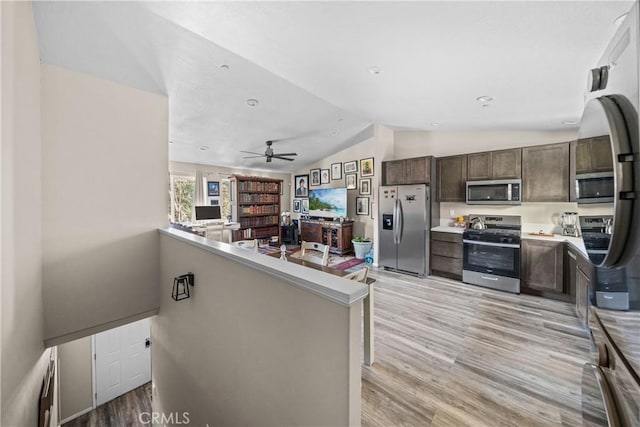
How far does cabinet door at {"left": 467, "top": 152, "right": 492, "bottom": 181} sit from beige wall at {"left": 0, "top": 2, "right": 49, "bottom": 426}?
16.4ft

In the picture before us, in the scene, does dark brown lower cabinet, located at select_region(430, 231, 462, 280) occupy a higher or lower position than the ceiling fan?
lower

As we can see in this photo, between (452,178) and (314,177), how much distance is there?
4.12 meters

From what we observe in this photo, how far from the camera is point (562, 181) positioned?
344 centimetres

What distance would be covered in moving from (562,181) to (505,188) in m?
0.64

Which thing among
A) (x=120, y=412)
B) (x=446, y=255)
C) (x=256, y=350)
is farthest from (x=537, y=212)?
(x=120, y=412)

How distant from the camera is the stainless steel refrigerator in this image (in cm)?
442

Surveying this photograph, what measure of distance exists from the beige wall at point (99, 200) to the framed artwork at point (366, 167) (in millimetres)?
4413

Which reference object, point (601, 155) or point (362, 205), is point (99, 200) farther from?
point (362, 205)

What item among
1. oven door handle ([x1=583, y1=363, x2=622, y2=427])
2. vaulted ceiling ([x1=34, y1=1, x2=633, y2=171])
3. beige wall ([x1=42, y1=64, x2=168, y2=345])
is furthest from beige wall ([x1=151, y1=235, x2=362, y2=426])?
vaulted ceiling ([x1=34, y1=1, x2=633, y2=171])

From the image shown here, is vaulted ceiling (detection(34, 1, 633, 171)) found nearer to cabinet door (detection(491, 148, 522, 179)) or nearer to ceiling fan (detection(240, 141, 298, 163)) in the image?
cabinet door (detection(491, 148, 522, 179))

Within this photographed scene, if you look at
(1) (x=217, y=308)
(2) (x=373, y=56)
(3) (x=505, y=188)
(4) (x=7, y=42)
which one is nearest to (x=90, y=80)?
(4) (x=7, y=42)

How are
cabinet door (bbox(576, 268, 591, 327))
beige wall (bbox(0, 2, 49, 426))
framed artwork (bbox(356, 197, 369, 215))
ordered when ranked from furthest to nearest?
framed artwork (bbox(356, 197, 369, 215)) < cabinet door (bbox(576, 268, 591, 327)) < beige wall (bbox(0, 2, 49, 426))

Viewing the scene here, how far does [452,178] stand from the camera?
14.5 ft

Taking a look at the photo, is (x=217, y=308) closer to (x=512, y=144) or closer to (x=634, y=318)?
(x=634, y=318)
